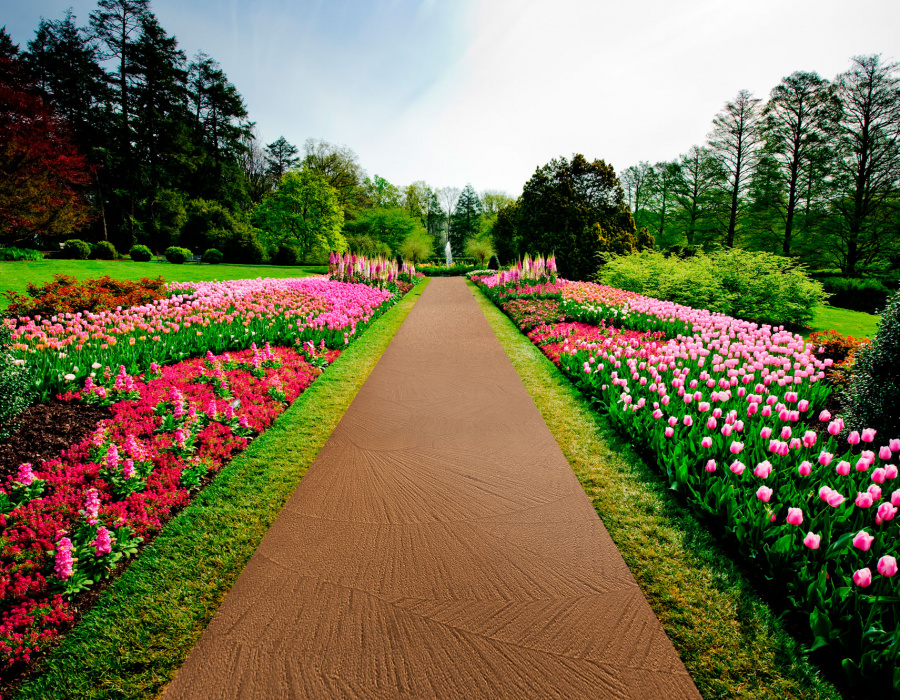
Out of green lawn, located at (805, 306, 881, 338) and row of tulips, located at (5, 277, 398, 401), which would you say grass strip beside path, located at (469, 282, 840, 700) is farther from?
green lawn, located at (805, 306, 881, 338)

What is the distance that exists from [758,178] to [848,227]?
22.2 feet

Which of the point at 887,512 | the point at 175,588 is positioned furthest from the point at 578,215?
the point at 175,588

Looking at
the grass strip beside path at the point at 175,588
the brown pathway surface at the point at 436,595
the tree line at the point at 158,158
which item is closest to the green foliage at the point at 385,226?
the tree line at the point at 158,158

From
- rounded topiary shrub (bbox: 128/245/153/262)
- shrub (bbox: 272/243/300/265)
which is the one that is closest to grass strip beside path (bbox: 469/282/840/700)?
rounded topiary shrub (bbox: 128/245/153/262)

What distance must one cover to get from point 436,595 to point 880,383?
3870 mm

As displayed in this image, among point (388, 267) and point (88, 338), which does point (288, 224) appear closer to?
point (388, 267)

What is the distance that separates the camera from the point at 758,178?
1008 inches

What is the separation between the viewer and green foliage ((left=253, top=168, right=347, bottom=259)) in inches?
1069

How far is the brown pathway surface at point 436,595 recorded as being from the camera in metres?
1.72

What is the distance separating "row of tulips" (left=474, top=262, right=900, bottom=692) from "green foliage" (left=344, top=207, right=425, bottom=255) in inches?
1583

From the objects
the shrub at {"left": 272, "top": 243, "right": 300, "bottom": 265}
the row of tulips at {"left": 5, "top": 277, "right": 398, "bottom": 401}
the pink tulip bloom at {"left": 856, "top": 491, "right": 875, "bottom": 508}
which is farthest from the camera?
the shrub at {"left": 272, "top": 243, "right": 300, "bottom": 265}

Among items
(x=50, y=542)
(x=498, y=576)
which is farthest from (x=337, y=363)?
(x=498, y=576)

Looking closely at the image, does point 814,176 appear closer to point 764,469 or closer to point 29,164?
point 764,469

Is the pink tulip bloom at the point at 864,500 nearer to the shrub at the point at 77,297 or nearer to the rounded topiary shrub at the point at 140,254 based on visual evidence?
the shrub at the point at 77,297
